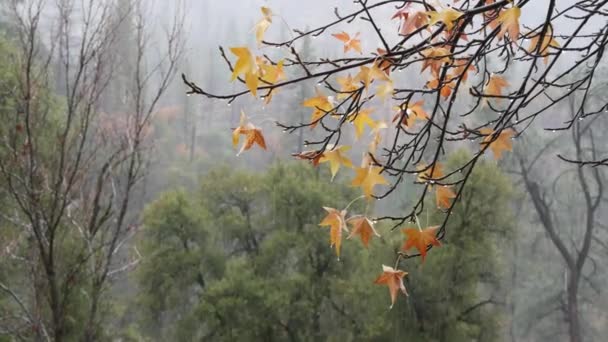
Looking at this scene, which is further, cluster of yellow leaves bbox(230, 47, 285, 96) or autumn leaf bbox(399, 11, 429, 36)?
autumn leaf bbox(399, 11, 429, 36)

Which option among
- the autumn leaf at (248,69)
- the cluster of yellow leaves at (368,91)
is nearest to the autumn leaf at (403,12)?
the cluster of yellow leaves at (368,91)

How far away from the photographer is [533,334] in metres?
13.9

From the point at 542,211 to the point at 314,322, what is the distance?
471cm

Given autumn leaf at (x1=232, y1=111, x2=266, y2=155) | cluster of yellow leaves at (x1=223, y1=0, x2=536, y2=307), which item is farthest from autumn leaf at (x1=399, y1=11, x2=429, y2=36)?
autumn leaf at (x1=232, y1=111, x2=266, y2=155)

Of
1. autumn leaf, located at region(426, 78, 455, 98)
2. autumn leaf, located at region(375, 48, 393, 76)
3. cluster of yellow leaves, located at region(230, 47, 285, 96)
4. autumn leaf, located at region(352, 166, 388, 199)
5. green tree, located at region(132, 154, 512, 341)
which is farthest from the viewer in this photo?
green tree, located at region(132, 154, 512, 341)

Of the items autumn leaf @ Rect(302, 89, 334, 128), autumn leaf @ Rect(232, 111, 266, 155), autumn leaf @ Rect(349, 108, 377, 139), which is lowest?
autumn leaf @ Rect(232, 111, 266, 155)

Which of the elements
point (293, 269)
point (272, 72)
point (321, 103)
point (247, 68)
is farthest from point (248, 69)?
point (293, 269)

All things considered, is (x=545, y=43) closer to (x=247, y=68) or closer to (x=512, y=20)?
(x=512, y=20)

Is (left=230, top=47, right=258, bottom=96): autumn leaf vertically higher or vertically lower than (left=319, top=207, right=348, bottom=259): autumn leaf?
higher

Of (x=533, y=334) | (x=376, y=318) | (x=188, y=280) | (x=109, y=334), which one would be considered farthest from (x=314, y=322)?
(x=533, y=334)

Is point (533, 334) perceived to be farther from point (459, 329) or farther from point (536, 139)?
point (459, 329)

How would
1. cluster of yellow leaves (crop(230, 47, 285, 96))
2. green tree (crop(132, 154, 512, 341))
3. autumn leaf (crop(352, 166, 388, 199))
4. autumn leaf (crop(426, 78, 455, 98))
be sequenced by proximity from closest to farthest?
cluster of yellow leaves (crop(230, 47, 285, 96)) → autumn leaf (crop(352, 166, 388, 199)) → autumn leaf (crop(426, 78, 455, 98)) → green tree (crop(132, 154, 512, 341))

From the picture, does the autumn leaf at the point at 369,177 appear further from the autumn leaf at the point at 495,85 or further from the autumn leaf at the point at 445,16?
the autumn leaf at the point at 495,85

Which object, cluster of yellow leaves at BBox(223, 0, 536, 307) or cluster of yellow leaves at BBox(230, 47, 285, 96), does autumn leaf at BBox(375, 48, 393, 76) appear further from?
cluster of yellow leaves at BBox(230, 47, 285, 96)
